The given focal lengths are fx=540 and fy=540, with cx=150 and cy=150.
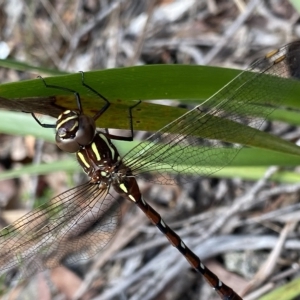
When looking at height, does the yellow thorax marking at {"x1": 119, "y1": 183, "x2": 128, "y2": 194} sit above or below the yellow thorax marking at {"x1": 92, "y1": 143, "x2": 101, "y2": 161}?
below

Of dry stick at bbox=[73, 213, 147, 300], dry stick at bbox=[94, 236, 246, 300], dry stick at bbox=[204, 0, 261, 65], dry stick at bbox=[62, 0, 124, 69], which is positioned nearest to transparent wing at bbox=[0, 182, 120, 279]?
dry stick at bbox=[94, 236, 246, 300]

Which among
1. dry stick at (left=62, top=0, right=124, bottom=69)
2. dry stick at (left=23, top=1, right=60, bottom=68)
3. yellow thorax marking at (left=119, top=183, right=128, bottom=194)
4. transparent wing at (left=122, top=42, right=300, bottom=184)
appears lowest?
transparent wing at (left=122, top=42, right=300, bottom=184)

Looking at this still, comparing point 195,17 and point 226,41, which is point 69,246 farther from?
point 195,17

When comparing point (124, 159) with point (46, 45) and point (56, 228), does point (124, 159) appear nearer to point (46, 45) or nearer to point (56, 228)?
point (56, 228)

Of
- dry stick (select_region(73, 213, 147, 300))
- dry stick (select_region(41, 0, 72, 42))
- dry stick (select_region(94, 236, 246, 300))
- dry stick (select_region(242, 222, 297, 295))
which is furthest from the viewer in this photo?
dry stick (select_region(41, 0, 72, 42))

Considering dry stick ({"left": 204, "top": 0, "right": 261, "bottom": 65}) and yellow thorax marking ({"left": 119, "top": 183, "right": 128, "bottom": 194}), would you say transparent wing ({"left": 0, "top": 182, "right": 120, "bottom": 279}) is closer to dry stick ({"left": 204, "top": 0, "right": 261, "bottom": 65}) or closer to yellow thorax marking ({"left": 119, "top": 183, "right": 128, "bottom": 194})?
yellow thorax marking ({"left": 119, "top": 183, "right": 128, "bottom": 194})

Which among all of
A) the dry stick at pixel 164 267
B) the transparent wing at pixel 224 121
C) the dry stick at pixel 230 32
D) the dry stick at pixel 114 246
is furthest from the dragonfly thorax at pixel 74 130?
the dry stick at pixel 230 32

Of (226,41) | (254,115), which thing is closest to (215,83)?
(254,115)
